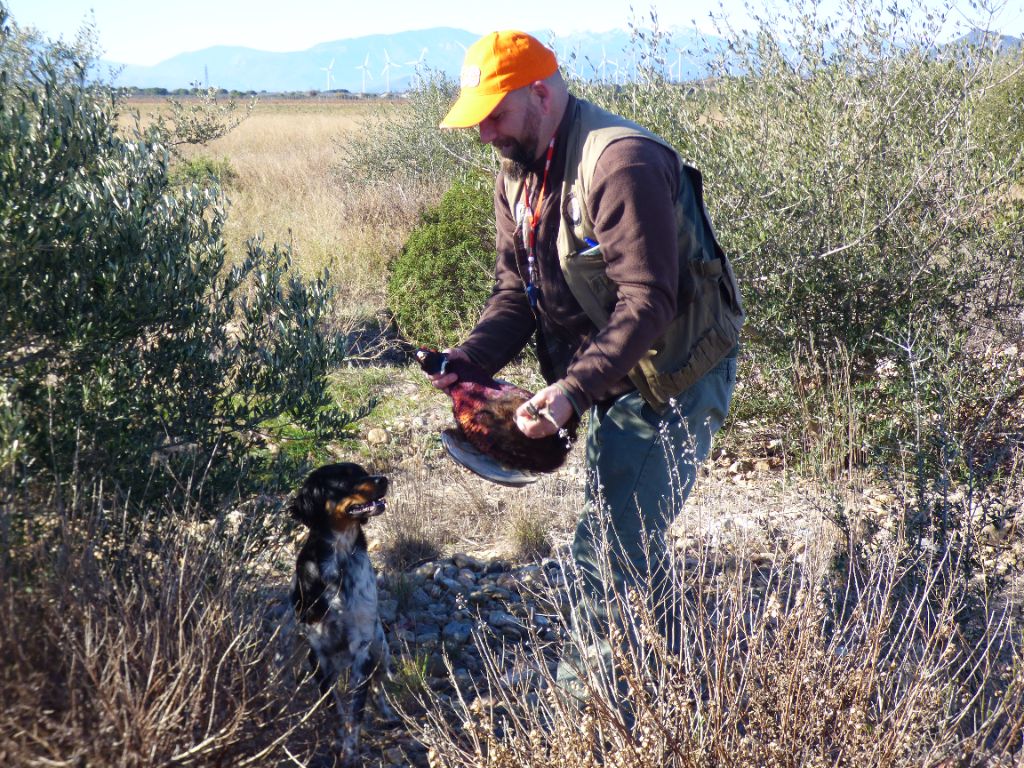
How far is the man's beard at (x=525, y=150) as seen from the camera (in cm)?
309

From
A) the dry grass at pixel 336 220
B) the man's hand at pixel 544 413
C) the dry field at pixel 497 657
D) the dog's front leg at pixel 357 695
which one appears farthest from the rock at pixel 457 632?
the dry grass at pixel 336 220

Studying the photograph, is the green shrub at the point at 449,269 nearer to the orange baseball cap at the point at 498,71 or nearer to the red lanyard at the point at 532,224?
the red lanyard at the point at 532,224

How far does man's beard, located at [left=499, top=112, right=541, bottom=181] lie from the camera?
309cm

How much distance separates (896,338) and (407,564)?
11.2 ft

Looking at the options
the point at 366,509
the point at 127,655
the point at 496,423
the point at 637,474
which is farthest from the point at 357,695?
the point at 637,474

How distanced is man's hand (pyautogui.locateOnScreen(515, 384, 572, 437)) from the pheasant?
0.06 m

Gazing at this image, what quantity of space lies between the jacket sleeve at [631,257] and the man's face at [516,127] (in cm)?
32

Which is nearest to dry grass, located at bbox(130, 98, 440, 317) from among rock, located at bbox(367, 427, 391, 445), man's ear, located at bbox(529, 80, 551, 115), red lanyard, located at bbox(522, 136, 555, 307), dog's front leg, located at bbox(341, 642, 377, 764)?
rock, located at bbox(367, 427, 391, 445)

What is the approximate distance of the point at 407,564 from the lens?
5.28m

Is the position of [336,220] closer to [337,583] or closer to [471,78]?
[337,583]

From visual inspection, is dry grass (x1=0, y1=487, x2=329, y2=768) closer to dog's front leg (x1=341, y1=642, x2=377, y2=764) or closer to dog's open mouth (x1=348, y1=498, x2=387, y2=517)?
dog's front leg (x1=341, y1=642, x2=377, y2=764)

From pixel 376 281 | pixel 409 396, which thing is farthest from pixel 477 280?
pixel 376 281

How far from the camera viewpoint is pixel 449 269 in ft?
29.3

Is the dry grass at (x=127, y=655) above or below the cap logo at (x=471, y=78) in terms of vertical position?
below
